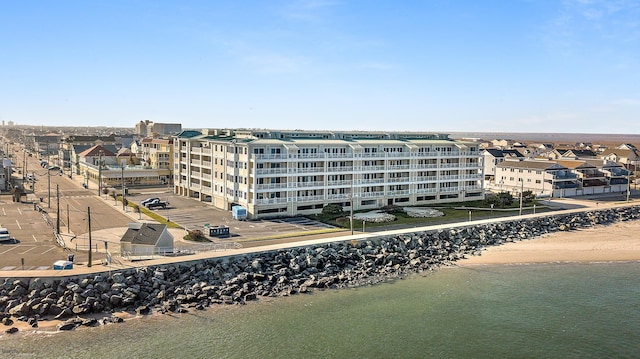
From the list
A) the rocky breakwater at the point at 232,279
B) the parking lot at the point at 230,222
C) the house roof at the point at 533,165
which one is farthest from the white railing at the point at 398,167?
the house roof at the point at 533,165

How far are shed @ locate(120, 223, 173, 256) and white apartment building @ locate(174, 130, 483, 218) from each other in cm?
1861

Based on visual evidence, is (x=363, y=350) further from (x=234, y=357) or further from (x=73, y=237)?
(x=73, y=237)

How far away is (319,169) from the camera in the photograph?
221 feet

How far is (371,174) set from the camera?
235 ft

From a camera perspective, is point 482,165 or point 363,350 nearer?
point 363,350

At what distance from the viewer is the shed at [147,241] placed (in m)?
42.9

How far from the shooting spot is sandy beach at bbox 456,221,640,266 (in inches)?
2063

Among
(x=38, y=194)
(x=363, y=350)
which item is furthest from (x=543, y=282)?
(x=38, y=194)

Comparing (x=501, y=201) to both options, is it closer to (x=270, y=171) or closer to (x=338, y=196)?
(x=338, y=196)

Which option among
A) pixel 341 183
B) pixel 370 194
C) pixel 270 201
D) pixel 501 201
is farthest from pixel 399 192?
pixel 270 201

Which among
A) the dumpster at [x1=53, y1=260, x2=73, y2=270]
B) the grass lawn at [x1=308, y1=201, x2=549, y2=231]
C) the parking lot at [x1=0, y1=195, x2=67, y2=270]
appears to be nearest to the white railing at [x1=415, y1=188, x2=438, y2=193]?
the grass lawn at [x1=308, y1=201, x2=549, y2=231]

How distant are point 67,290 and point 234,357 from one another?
14271 millimetres

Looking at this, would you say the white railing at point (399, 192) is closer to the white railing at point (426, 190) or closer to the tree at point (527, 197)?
the white railing at point (426, 190)

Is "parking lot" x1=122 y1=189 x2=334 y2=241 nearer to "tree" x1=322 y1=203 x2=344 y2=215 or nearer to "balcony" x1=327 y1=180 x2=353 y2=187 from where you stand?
"tree" x1=322 y1=203 x2=344 y2=215
